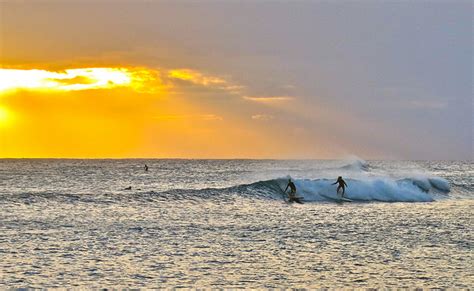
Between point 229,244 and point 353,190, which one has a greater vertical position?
point 353,190

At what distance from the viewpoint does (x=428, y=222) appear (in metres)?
29.2

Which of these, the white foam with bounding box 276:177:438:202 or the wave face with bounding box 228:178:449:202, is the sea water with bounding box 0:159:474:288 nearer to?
the wave face with bounding box 228:178:449:202

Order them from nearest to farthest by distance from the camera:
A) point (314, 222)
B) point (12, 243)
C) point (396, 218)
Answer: point (12, 243) < point (314, 222) < point (396, 218)

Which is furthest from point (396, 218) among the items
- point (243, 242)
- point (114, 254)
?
point (114, 254)

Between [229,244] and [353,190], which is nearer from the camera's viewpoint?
[229,244]

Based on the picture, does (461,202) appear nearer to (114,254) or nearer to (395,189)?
(395,189)

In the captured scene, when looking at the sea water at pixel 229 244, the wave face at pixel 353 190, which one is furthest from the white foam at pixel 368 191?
the sea water at pixel 229 244

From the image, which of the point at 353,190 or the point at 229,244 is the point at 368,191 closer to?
the point at 353,190

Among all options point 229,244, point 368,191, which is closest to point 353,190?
point 368,191

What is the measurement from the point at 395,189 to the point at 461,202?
4962 mm

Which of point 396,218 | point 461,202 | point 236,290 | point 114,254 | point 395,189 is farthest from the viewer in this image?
point 395,189

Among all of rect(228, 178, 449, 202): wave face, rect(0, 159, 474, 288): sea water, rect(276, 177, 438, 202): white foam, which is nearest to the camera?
rect(0, 159, 474, 288): sea water

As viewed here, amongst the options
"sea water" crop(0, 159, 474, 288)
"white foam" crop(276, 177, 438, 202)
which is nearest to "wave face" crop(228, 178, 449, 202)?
"white foam" crop(276, 177, 438, 202)

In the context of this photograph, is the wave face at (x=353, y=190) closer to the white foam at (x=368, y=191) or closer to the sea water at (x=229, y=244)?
the white foam at (x=368, y=191)
